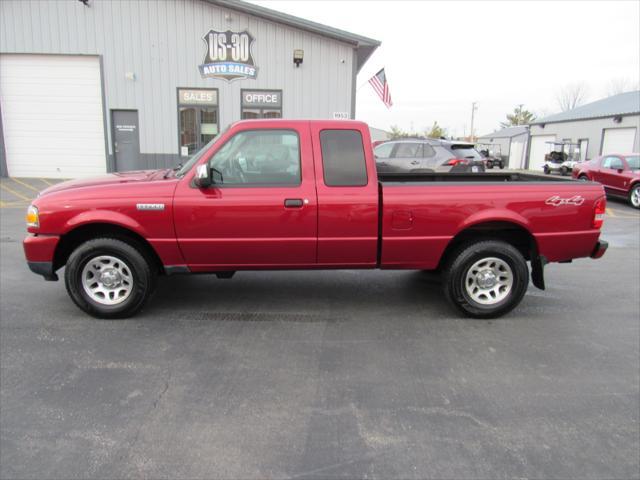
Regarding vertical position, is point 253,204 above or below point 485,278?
above

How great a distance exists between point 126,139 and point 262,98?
501 centimetres

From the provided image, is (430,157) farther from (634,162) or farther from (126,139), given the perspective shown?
(126,139)

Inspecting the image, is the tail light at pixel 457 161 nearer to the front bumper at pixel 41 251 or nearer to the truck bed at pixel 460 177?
the truck bed at pixel 460 177

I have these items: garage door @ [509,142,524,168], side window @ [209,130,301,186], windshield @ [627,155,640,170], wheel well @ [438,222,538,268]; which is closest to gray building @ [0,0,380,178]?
windshield @ [627,155,640,170]

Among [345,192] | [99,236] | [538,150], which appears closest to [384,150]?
[345,192]

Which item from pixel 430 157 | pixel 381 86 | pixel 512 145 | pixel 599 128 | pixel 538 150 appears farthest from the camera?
pixel 512 145

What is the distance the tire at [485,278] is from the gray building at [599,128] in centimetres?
2576

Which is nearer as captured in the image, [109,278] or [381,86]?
[109,278]

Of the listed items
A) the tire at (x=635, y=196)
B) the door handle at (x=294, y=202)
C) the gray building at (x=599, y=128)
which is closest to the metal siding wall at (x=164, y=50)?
the tire at (x=635, y=196)

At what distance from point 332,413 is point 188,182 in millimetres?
2438

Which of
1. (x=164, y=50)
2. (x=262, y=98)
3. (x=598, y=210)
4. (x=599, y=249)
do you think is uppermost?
(x=164, y=50)

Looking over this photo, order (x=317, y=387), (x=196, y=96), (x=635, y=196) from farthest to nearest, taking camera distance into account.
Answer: (x=196, y=96) < (x=635, y=196) < (x=317, y=387)

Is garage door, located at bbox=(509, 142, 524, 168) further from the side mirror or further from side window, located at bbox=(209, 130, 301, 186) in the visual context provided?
the side mirror

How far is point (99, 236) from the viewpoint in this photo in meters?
4.45
